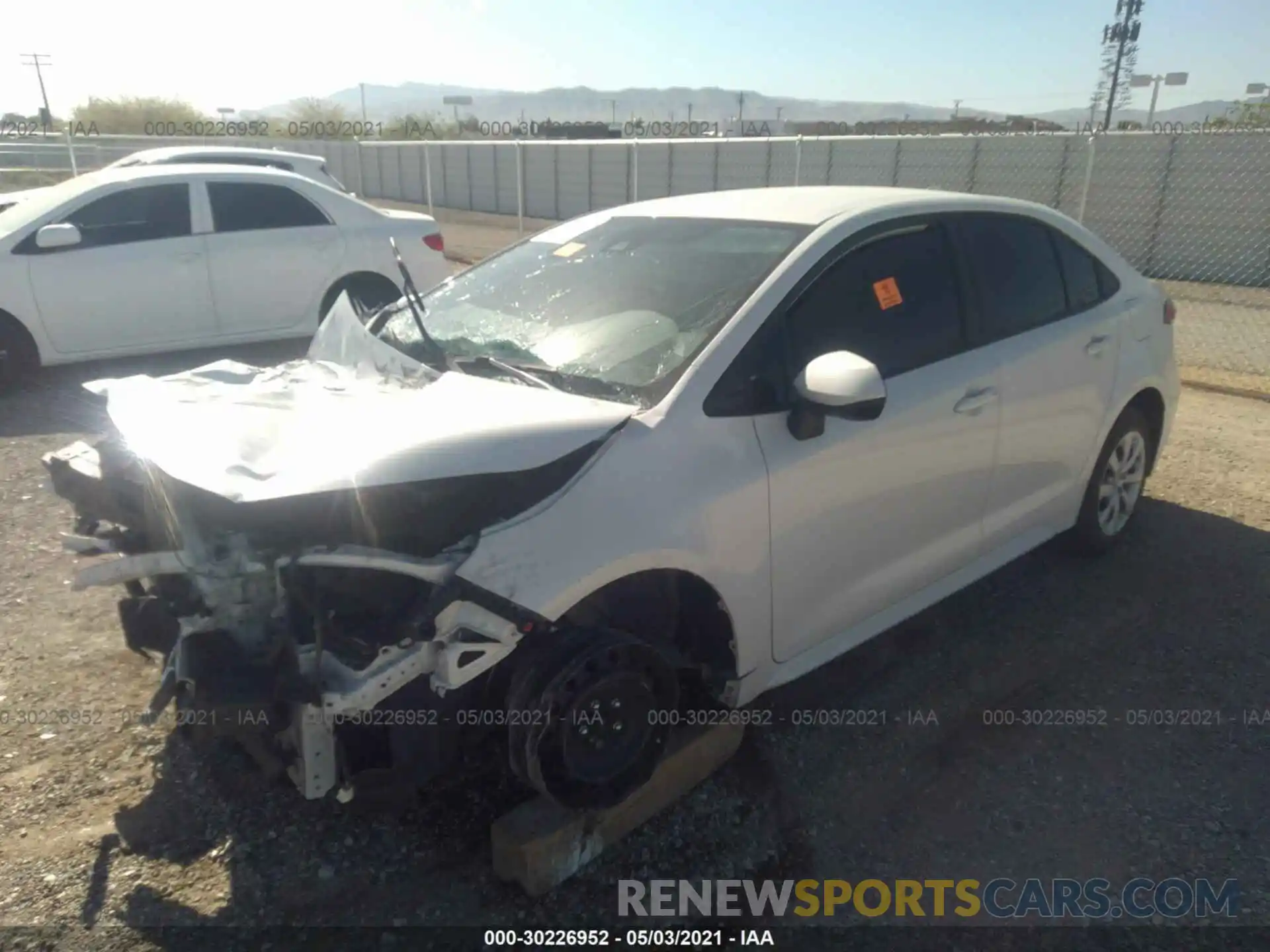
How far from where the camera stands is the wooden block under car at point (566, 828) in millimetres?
2408

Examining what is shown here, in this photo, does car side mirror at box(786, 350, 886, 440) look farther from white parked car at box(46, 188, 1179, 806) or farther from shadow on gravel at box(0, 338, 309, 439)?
shadow on gravel at box(0, 338, 309, 439)

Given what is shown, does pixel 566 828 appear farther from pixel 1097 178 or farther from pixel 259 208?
pixel 1097 178

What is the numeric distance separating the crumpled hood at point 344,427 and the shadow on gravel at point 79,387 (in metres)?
4.02

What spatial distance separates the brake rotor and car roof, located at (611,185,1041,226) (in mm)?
1622

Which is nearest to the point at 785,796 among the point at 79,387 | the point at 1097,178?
the point at 79,387

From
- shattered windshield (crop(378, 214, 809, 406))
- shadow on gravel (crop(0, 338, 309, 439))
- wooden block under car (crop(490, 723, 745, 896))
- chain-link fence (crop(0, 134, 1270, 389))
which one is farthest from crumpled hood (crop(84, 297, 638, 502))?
chain-link fence (crop(0, 134, 1270, 389))

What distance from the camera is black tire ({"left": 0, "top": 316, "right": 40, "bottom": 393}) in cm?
678

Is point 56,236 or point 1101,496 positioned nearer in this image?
point 1101,496

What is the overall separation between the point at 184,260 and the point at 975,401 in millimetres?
6558

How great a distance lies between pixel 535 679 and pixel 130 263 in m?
6.46

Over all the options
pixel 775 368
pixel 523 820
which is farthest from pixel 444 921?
pixel 775 368

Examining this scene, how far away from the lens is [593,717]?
7.95 feet

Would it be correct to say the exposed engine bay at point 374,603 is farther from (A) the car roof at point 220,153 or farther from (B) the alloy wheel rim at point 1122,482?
(A) the car roof at point 220,153

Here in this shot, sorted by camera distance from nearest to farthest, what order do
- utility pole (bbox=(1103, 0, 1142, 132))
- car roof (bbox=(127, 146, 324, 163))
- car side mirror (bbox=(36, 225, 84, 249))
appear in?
car side mirror (bbox=(36, 225, 84, 249)) → car roof (bbox=(127, 146, 324, 163)) → utility pole (bbox=(1103, 0, 1142, 132))
